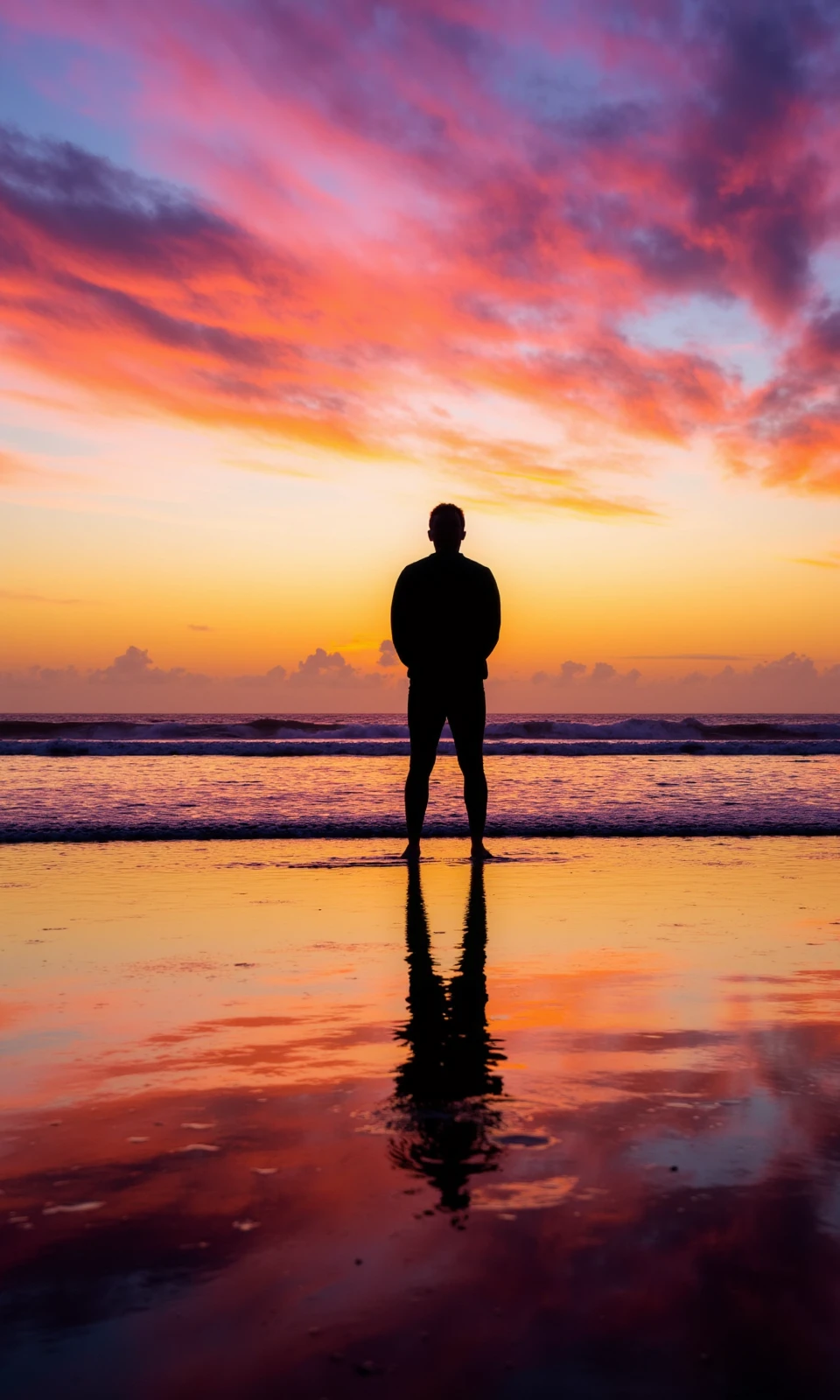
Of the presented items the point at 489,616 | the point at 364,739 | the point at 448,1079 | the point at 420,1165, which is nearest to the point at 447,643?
the point at 489,616

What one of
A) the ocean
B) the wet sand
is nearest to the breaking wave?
the ocean

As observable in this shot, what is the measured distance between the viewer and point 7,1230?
168 centimetres

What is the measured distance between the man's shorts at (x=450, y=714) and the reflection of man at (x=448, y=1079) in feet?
8.82

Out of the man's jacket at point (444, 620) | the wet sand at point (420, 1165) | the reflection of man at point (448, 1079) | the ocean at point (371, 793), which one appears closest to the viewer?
the wet sand at point (420, 1165)

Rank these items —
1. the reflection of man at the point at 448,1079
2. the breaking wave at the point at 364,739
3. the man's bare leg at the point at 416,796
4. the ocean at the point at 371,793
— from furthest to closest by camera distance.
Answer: the breaking wave at the point at 364,739
the ocean at the point at 371,793
the man's bare leg at the point at 416,796
the reflection of man at the point at 448,1079

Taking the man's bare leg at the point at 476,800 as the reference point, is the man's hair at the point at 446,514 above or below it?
above

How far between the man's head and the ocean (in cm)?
303

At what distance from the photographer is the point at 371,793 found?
1236 cm

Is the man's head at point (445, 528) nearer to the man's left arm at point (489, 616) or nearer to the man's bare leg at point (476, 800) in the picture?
the man's left arm at point (489, 616)

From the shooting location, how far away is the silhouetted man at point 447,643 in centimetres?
681

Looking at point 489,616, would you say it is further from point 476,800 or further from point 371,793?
point 371,793

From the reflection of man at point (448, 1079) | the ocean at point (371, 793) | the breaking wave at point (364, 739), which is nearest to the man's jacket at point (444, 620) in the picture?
the ocean at point (371, 793)

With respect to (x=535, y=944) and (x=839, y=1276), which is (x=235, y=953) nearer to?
(x=535, y=944)

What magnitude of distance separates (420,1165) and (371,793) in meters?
10.4
